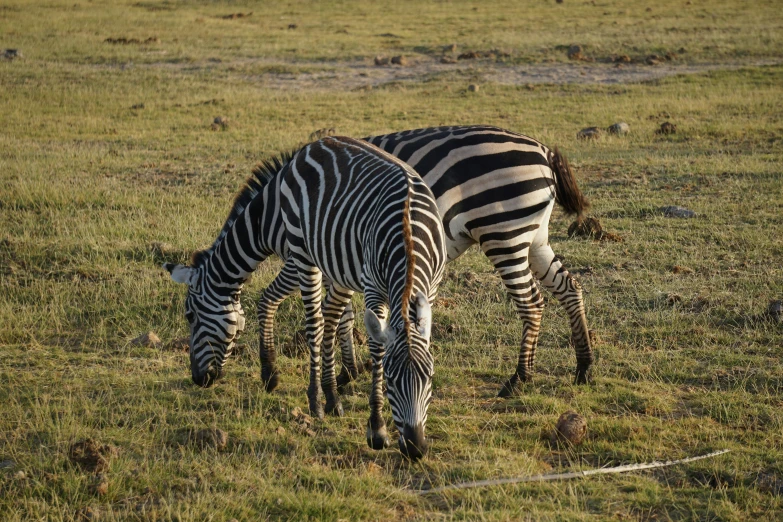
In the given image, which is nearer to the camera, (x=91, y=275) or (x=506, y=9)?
(x=91, y=275)

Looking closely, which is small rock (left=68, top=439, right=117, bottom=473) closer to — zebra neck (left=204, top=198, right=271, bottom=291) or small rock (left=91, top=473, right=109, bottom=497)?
small rock (left=91, top=473, right=109, bottom=497)

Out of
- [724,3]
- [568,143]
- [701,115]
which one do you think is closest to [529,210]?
[568,143]

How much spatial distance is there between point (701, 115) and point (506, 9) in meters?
21.2

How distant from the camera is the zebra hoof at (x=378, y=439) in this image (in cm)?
488

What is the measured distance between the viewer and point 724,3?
117ft

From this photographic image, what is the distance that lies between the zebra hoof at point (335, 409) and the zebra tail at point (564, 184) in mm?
2305

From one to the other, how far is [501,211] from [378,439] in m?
1.89

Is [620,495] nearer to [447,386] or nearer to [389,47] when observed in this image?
[447,386]

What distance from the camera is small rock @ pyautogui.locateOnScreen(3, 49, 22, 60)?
914 inches

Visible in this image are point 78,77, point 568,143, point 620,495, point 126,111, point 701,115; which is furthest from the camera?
point 78,77

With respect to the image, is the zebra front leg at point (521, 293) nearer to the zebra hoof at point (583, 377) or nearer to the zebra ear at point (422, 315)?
the zebra hoof at point (583, 377)

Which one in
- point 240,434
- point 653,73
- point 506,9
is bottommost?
point 240,434

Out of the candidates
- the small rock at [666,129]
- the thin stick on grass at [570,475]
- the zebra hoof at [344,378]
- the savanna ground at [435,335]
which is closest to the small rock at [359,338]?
the savanna ground at [435,335]

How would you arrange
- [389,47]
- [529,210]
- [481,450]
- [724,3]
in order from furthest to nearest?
[724,3], [389,47], [529,210], [481,450]
